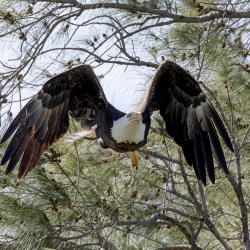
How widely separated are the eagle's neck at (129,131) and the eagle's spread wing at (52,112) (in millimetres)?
256

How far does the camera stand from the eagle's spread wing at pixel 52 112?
380 centimetres

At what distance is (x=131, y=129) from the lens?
3.92 meters

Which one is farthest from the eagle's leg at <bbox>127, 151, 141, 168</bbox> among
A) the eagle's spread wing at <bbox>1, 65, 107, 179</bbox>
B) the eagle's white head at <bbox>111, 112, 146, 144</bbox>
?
the eagle's spread wing at <bbox>1, 65, 107, 179</bbox>

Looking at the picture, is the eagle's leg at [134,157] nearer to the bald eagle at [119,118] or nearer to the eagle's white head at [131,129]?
the bald eagle at [119,118]

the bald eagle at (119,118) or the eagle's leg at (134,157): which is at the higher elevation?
the bald eagle at (119,118)

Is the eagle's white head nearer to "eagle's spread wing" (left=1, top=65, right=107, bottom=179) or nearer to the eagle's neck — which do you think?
the eagle's neck

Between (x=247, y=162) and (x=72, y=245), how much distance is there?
1371 millimetres

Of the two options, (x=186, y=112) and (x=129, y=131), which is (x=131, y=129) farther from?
(x=186, y=112)

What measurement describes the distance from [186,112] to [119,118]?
1.60 ft

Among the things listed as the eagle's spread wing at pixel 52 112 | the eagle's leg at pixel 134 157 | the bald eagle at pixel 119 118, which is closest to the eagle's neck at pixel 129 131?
the bald eagle at pixel 119 118

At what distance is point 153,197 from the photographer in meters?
4.30

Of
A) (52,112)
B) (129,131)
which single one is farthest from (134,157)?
(52,112)

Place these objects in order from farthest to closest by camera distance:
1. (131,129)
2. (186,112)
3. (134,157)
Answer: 1. (186,112)
2. (134,157)
3. (131,129)

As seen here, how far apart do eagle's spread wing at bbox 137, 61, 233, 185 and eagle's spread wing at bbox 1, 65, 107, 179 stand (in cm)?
29
